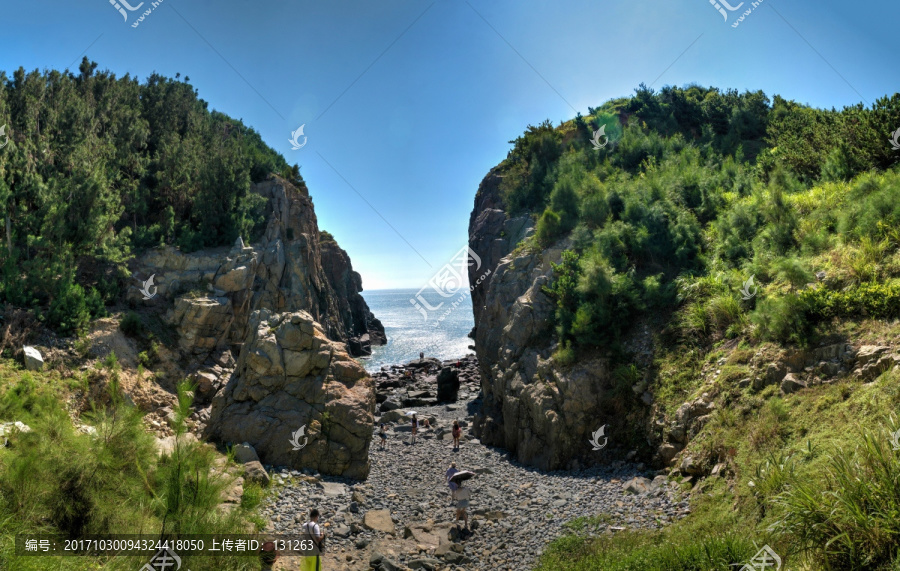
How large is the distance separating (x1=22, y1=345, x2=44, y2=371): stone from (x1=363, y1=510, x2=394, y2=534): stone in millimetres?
13565

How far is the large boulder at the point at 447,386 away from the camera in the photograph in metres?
33.8

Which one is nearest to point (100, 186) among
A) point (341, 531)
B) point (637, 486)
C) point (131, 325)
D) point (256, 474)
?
point (131, 325)

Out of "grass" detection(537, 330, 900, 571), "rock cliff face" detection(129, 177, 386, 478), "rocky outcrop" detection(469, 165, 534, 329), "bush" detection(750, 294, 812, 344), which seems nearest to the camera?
"grass" detection(537, 330, 900, 571)

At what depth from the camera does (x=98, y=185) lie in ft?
62.3

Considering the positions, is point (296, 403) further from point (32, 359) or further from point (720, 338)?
point (720, 338)

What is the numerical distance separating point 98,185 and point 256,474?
15609 millimetres

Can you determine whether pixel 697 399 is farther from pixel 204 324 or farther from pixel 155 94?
pixel 155 94

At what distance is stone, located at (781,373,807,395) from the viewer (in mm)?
9547

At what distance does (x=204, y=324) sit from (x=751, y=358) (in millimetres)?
22976

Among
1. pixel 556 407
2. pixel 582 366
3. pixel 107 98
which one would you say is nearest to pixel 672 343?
pixel 582 366

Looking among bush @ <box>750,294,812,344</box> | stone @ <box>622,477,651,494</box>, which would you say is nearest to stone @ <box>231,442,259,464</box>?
stone @ <box>622,477,651,494</box>

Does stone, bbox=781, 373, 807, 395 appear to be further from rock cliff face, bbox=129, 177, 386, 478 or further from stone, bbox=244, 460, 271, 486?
stone, bbox=244, 460, 271, 486

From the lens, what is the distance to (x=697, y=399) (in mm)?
11852

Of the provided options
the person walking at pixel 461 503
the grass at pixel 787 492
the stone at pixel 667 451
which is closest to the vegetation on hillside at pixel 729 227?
the grass at pixel 787 492
